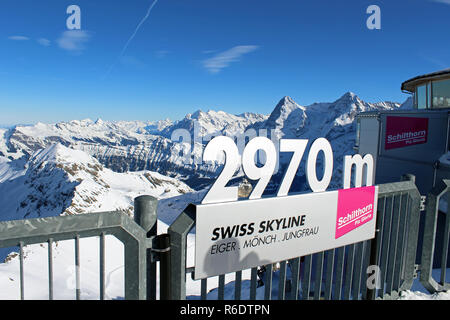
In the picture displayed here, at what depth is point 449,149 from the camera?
1709 centimetres

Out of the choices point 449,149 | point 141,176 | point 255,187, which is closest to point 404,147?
point 449,149

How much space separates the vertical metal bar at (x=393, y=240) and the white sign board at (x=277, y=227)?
1.78ft

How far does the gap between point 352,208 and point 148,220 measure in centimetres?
362

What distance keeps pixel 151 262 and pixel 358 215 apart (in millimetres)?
3724

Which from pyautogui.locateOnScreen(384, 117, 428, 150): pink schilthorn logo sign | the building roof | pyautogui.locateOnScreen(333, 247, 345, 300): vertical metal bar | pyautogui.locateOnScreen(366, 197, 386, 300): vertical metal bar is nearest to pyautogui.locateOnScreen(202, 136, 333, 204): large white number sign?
pyautogui.locateOnScreen(333, 247, 345, 300): vertical metal bar

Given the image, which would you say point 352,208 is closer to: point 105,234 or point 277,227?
point 277,227

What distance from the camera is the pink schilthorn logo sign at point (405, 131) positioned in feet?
58.4

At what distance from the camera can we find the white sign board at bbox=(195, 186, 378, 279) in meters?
3.78

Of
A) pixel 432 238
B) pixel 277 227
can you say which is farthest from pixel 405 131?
pixel 277 227

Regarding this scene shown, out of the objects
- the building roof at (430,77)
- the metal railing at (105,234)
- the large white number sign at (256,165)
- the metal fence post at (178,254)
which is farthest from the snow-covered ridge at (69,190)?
the metal railing at (105,234)

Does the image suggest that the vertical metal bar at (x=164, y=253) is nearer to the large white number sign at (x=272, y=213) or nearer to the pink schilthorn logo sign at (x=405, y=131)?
the large white number sign at (x=272, y=213)

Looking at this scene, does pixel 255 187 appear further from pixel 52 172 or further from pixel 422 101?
pixel 52 172

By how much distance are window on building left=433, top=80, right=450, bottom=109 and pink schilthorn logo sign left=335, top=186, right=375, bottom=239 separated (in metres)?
20.8
